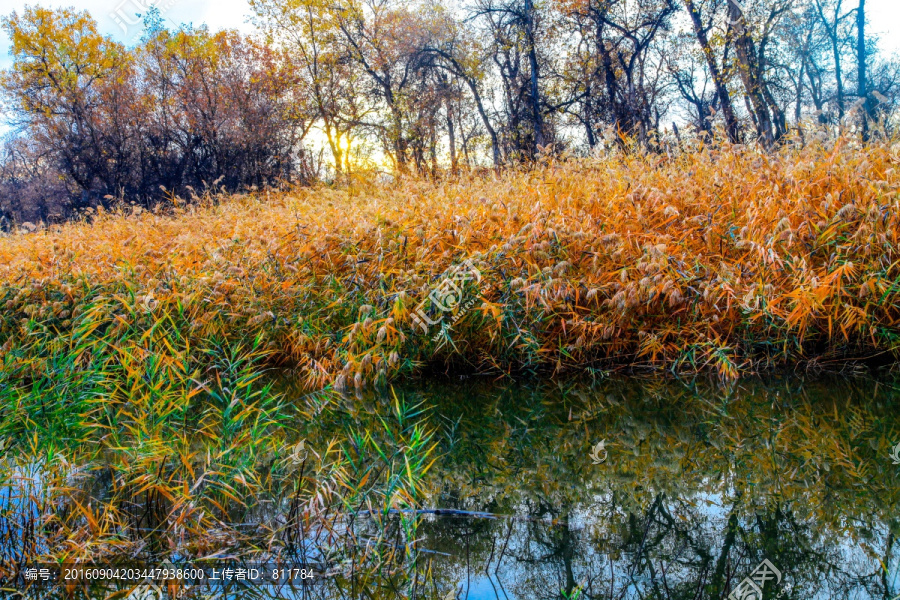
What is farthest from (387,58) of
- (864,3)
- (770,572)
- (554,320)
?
(770,572)

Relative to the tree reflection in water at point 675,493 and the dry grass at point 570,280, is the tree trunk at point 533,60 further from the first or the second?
the tree reflection in water at point 675,493

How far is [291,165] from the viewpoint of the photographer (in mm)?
16453

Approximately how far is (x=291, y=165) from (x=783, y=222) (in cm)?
1489

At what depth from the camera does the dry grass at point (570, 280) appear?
3717mm

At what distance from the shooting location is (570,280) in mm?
4129

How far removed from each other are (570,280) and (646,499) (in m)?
2.11

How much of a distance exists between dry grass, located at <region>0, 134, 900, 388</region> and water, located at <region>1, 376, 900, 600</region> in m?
0.47

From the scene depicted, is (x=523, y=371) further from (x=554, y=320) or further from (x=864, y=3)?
(x=864, y=3)

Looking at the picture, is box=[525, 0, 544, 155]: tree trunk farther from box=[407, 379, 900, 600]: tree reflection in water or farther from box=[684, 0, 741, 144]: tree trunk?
box=[407, 379, 900, 600]: tree reflection in water

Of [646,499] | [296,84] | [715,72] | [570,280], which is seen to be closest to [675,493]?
[646,499]

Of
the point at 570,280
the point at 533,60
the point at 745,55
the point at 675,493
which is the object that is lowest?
the point at 675,493

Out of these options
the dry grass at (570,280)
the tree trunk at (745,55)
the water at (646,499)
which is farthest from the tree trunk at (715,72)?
the water at (646,499)

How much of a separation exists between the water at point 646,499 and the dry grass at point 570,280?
47 centimetres

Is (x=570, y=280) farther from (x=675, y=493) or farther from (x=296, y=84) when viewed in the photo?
(x=296, y=84)
